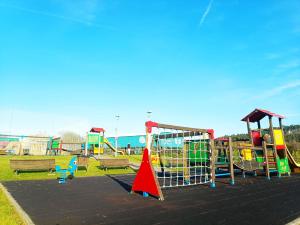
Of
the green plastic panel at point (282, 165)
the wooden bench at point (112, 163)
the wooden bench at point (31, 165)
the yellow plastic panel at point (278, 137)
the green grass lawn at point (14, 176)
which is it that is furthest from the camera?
the yellow plastic panel at point (278, 137)

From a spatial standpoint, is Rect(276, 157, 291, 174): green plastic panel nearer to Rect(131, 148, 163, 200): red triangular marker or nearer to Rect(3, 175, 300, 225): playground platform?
Rect(3, 175, 300, 225): playground platform

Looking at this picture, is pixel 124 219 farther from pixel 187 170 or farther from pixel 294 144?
pixel 294 144

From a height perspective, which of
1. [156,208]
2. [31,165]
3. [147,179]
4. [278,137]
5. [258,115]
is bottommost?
[156,208]

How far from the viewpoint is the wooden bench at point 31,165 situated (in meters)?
11.9

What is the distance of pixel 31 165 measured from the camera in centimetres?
1241

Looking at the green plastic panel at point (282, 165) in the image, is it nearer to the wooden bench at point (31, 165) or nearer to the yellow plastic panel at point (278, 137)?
the yellow plastic panel at point (278, 137)

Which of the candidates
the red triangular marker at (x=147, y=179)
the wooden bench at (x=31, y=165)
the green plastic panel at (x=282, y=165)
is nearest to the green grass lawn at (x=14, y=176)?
the wooden bench at (x=31, y=165)

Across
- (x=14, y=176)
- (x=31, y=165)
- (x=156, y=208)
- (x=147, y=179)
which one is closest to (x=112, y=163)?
(x=31, y=165)

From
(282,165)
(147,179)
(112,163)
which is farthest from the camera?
(112,163)

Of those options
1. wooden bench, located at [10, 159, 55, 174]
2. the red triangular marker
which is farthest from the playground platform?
wooden bench, located at [10, 159, 55, 174]

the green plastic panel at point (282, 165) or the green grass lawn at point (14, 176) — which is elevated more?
the green plastic panel at point (282, 165)

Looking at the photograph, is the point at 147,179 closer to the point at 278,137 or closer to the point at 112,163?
the point at 112,163

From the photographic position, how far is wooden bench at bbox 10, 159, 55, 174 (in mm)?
11909

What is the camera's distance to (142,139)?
117ft
